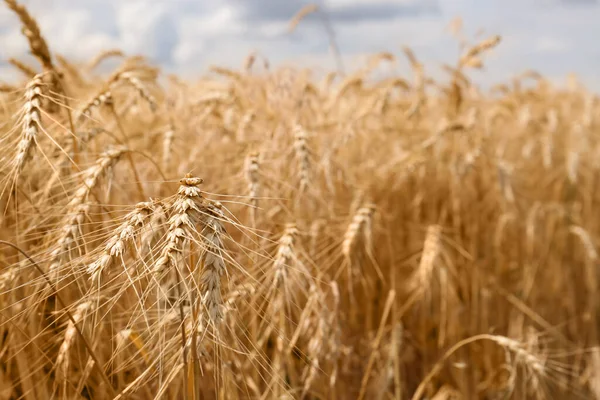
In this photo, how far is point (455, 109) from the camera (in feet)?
10.7

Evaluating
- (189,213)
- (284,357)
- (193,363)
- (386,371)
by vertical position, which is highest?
(189,213)

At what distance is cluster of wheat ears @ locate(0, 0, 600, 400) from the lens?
121 centimetres

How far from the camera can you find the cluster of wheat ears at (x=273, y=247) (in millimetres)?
1212

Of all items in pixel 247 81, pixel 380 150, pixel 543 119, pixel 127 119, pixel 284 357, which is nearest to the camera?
pixel 284 357

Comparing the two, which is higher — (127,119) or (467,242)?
(127,119)

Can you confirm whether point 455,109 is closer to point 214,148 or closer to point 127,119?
point 214,148

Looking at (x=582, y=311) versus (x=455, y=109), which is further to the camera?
(x=582, y=311)

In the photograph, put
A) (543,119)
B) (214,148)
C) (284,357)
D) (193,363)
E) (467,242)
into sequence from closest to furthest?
1. (193,363)
2. (284,357)
3. (214,148)
4. (467,242)
5. (543,119)

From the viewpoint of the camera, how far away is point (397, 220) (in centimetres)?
320

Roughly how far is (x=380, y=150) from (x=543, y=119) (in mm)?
2251

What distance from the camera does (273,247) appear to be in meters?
2.01

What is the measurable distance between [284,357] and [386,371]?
1.62 ft

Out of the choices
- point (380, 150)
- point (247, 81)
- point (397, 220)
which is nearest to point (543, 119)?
point (380, 150)

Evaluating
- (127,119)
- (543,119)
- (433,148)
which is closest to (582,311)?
(433,148)
